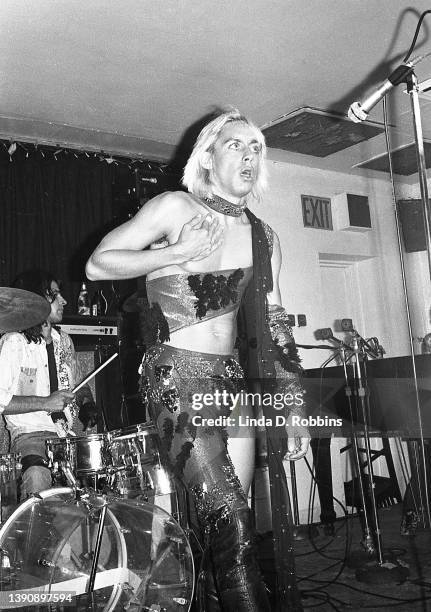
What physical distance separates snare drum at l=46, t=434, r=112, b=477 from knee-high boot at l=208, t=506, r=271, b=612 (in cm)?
107

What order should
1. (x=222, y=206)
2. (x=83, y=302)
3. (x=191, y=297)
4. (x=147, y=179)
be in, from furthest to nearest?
(x=147, y=179) → (x=83, y=302) → (x=222, y=206) → (x=191, y=297)

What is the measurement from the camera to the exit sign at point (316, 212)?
5.74 metres

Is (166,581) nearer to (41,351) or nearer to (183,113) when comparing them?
(41,351)

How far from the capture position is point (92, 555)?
2.24 metres

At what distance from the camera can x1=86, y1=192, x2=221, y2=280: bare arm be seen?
1668mm

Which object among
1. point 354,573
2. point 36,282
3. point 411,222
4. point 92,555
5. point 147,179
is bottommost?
point 354,573

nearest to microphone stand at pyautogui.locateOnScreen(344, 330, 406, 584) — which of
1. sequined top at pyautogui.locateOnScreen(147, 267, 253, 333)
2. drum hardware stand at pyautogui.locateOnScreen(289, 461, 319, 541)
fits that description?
drum hardware stand at pyautogui.locateOnScreen(289, 461, 319, 541)

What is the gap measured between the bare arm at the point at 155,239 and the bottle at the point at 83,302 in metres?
2.89

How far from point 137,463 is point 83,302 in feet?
7.21

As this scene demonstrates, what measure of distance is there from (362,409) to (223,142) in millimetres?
2276

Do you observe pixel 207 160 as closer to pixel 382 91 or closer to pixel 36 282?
pixel 382 91

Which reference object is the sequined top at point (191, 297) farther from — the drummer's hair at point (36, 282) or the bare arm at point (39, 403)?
the drummer's hair at point (36, 282)

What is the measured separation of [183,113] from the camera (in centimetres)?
459

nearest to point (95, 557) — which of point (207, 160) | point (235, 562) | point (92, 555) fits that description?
point (92, 555)
